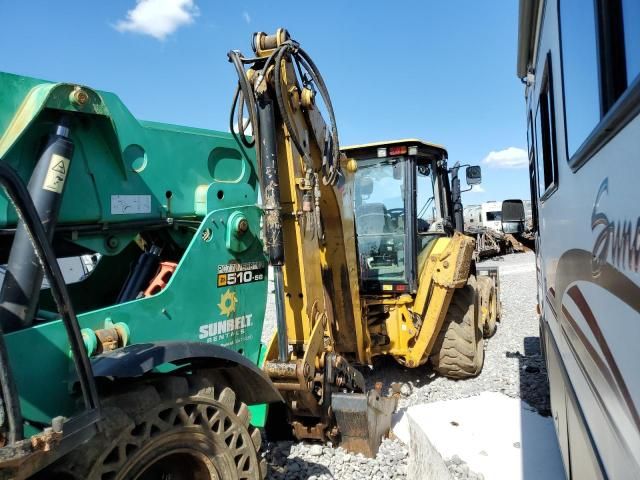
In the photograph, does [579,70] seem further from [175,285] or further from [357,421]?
[357,421]

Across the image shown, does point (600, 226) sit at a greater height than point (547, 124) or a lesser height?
lesser

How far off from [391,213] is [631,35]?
4186 millimetres

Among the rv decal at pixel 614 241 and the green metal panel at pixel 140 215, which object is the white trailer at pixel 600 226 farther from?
the green metal panel at pixel 140 215

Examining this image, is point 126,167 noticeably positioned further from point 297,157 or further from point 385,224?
point 385,224

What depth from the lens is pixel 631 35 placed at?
1.00 meters

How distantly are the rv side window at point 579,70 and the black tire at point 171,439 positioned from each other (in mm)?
1824

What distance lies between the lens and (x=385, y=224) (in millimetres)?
5219

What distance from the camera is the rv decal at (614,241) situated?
932mm

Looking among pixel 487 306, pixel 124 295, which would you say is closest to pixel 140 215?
pixel 124 295

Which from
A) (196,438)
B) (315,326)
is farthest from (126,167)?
(315,326)

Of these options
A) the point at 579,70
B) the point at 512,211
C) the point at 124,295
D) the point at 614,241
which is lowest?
the point at 124,295

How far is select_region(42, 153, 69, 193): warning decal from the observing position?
6.52ft

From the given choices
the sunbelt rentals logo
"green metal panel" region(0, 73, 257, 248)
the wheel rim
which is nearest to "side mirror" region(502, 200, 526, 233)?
"green metal panel" region(0, 73, 257, 248)

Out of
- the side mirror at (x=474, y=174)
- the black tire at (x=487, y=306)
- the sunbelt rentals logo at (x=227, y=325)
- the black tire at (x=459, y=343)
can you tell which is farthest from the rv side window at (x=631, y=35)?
the black tire at (x=487, y=306)
